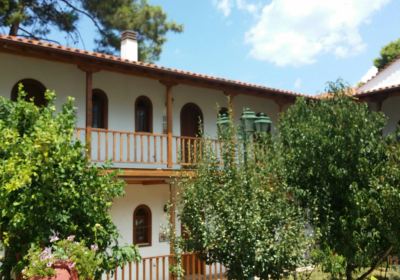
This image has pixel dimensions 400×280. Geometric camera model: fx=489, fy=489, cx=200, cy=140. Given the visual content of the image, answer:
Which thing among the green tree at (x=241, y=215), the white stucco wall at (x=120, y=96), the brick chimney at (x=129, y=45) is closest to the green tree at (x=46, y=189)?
the green tree at (x=241, y=215)

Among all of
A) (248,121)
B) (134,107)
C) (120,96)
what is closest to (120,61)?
(120,96)

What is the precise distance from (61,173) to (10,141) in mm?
938

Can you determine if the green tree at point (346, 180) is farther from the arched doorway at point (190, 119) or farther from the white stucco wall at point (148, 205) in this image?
the arched doorway at point (190, 119)

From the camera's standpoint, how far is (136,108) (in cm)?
1423

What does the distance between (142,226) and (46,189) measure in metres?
7.35

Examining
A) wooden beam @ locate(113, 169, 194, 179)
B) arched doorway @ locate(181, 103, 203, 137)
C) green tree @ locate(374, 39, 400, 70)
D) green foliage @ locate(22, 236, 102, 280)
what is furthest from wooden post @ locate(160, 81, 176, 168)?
green tree @ locate(374, 39, 400, 70)

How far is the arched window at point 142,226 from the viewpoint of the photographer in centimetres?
1404

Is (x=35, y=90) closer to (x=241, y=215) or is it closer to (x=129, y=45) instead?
(x=129, y=45)

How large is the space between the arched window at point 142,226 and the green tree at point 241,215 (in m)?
5.51

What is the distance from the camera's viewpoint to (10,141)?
7.46 meters

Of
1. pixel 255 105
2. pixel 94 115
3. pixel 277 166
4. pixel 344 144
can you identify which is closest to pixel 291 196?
pixel 277 166

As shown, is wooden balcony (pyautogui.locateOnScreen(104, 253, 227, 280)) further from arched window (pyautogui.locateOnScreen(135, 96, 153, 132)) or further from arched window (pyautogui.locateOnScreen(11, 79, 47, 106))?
arched window (pyautogui.locateOnScreen(11, 79, 47, 106))

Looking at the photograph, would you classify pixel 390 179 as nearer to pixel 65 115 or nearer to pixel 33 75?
pixel 65 115

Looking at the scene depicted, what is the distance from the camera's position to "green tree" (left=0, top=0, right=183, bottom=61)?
23.9 m
